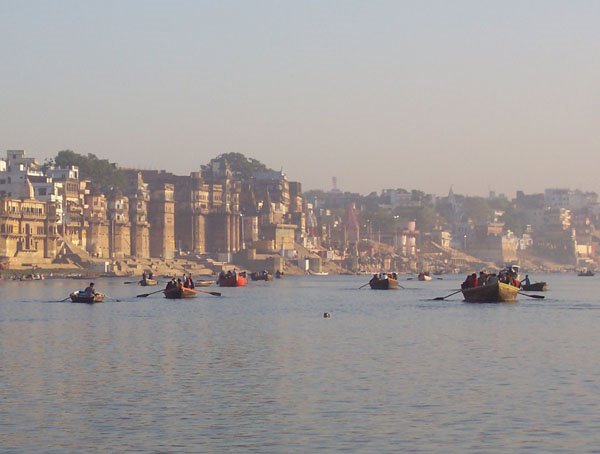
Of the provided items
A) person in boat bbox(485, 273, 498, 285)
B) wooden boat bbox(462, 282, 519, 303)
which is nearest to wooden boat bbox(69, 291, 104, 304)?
wooden boat bbox(462, 282, 519, 303)

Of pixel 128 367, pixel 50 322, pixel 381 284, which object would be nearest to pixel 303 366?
pixel 128 367

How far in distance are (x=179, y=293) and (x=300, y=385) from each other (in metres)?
55.6

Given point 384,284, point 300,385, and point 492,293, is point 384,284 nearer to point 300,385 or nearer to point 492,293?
point 492,293

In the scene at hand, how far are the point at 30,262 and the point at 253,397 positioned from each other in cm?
13569

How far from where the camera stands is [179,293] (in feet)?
309

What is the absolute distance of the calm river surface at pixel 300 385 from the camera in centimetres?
3075

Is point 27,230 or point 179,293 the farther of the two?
point 27,230

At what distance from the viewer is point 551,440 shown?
30312 mm

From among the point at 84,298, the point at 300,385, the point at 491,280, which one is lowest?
the point at 300,385

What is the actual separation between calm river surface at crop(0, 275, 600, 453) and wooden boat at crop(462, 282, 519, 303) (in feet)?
42.2

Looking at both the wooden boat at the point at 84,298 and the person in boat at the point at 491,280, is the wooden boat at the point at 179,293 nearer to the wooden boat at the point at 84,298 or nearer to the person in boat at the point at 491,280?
the wooden boat at the point at 84,298

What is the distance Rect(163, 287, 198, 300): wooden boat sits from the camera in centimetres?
9425

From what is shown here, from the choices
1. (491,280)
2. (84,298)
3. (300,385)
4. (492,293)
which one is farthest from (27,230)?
(300,385)

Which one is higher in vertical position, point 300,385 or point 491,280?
point 491,280
